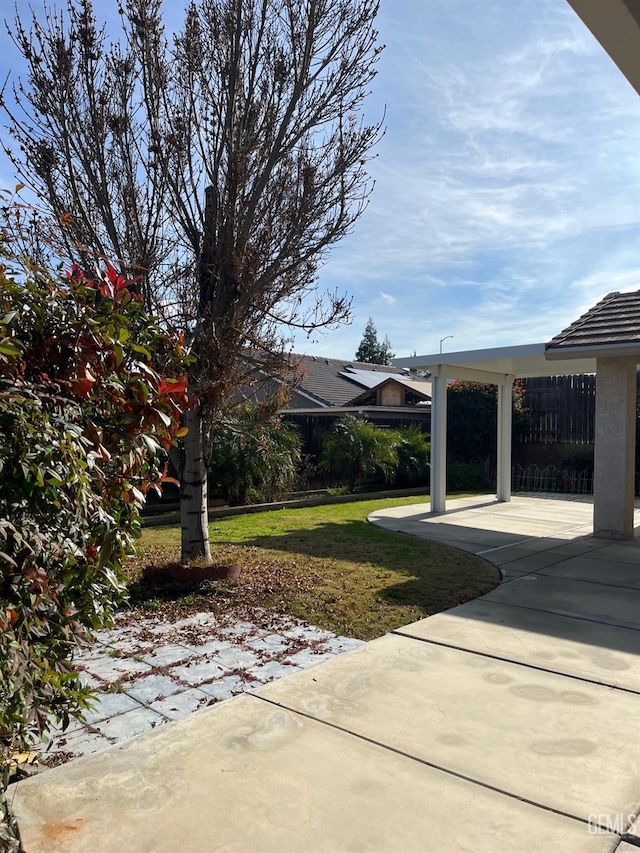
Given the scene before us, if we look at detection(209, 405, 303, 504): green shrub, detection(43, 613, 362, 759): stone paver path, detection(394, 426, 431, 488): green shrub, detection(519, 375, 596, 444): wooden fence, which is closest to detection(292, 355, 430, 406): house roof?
detection(394, 426, 431, 488): green shrub

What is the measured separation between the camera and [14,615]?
86.4 inches

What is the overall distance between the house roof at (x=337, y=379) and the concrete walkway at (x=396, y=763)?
15.5 metres

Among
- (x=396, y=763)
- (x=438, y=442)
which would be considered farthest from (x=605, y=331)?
(x=396, y=763)

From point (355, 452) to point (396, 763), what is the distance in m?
12.5

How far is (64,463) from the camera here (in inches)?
90.4

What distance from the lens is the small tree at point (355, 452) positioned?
51.0 ft

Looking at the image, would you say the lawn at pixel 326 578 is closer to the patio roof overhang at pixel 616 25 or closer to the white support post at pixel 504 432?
the patio roof overhang at pixel 616 25

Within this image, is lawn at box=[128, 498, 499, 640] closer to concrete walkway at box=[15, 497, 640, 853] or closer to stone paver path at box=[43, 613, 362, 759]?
stone paver path at box=[43, 613, 362, 759]

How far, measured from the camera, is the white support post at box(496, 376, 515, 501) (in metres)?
14.8

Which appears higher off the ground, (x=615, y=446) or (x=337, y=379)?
(x=337, y=379)

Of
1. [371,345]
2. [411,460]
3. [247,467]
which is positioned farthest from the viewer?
[371,345]

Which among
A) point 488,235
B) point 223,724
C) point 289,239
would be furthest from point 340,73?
point 488,235

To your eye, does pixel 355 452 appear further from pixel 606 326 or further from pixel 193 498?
pixel 193 498

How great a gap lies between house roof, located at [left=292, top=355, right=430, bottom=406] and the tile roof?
9.69 metres
